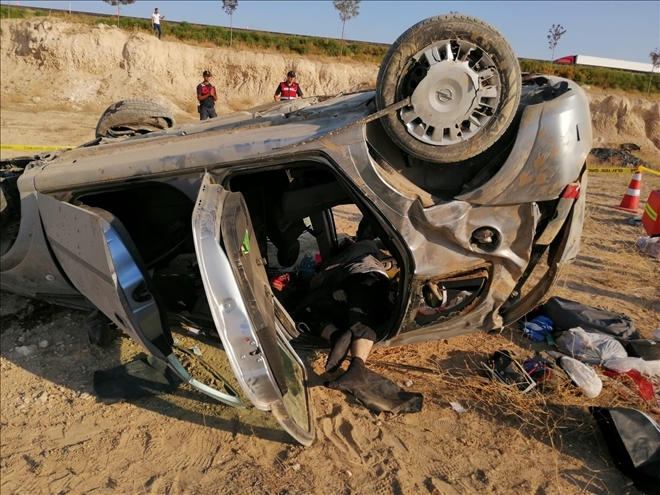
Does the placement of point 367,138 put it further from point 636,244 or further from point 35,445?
point 636,244

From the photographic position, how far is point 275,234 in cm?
405

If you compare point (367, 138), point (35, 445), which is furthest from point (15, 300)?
point (367, 138)

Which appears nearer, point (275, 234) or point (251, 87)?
point (275, 234)

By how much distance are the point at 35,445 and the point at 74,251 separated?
1.18 m

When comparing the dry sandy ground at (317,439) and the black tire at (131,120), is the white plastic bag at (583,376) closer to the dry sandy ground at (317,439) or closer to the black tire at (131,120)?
the dry sandy ground at (317,439)

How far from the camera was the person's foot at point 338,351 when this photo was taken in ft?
9.77

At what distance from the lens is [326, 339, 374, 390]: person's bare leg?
279 centimetres

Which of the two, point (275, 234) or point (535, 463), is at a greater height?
point (275, 234)

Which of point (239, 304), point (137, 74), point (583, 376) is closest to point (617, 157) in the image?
point (583, 376)

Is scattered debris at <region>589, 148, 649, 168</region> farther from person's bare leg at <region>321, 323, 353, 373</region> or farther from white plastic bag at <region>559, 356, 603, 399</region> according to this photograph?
person's bare leg at <region>321, 323, 353, 373</region>

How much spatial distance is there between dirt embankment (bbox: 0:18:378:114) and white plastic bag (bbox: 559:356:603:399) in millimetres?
18269

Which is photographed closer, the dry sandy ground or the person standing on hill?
the dry sandy ground

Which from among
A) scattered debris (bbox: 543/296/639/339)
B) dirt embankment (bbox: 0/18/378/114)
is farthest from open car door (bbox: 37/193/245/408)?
dirt embankment (bbox: 0/18/378/114)

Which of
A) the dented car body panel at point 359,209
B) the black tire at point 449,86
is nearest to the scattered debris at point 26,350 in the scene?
the dented car body panel at point 359,209
